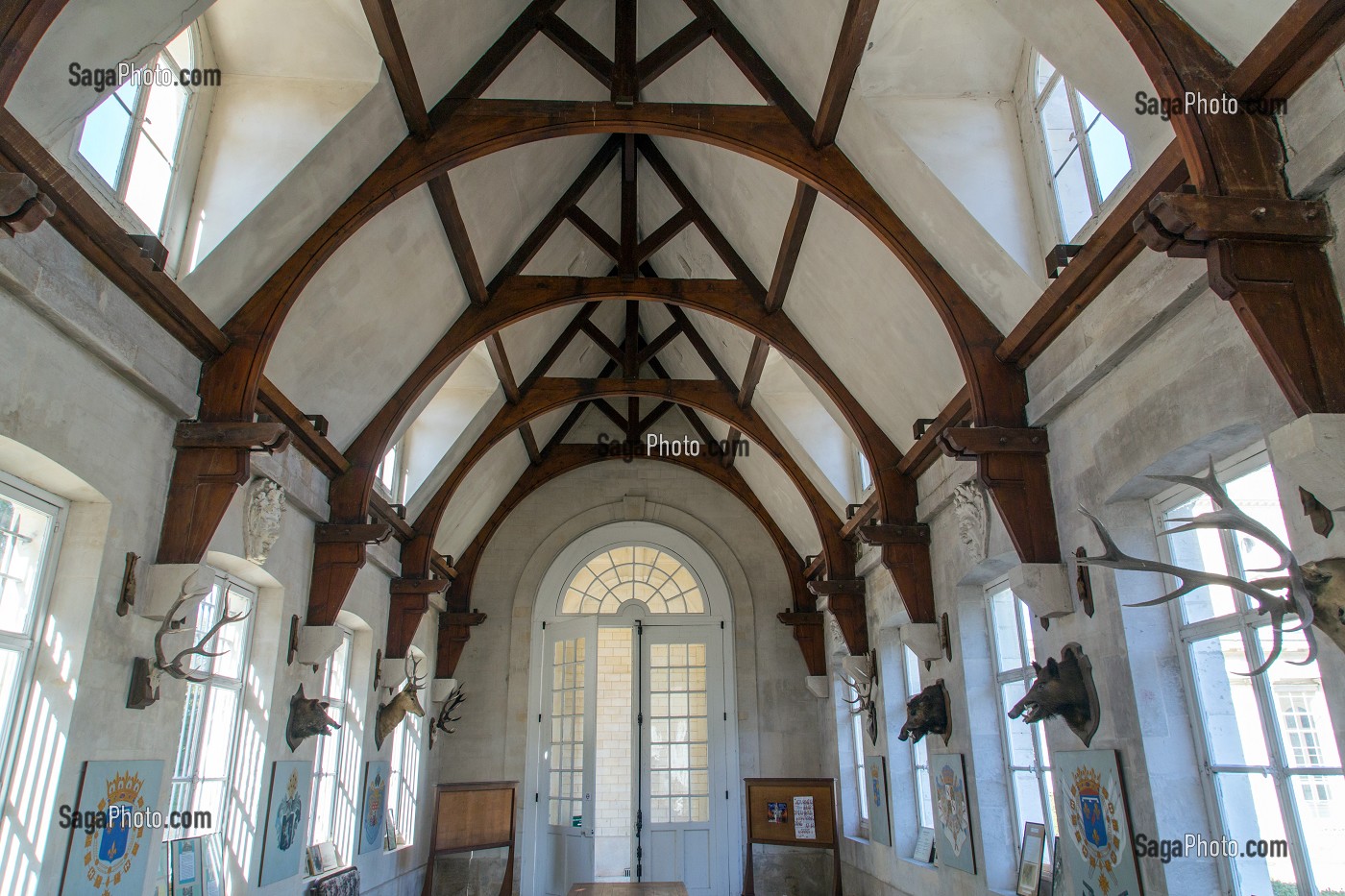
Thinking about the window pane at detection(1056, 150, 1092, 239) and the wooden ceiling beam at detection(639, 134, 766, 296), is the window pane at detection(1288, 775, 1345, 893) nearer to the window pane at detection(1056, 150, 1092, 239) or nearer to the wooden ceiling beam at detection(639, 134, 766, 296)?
the window pane at detection(1056, 150, 1092, 239)

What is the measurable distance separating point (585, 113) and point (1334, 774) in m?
5.34

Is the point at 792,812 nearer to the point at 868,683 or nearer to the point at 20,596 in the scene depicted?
the point at 868,683

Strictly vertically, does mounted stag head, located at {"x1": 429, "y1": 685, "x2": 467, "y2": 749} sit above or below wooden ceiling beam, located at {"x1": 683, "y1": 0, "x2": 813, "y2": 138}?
below

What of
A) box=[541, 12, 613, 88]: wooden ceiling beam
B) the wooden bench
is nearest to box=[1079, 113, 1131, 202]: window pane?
box=[541, 12, 613, 88]: wooden ceiling beam

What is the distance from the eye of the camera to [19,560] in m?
4.02

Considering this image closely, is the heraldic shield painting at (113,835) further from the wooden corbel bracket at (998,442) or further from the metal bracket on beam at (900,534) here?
the metal bracket on beam at (900,534)

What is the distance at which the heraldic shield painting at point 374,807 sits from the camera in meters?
8.32

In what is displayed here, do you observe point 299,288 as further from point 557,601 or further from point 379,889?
point 557,601

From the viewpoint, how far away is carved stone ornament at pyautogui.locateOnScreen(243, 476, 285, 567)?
19.0 feet

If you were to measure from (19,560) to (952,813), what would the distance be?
6.27 m

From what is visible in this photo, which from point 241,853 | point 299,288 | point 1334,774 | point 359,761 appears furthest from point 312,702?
point 1334,774

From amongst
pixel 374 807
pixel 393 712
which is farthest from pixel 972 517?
pixel 374 807

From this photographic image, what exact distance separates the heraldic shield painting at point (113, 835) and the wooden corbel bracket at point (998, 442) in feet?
15.5

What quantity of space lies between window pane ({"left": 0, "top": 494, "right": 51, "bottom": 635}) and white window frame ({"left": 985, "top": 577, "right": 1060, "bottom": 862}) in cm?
534
